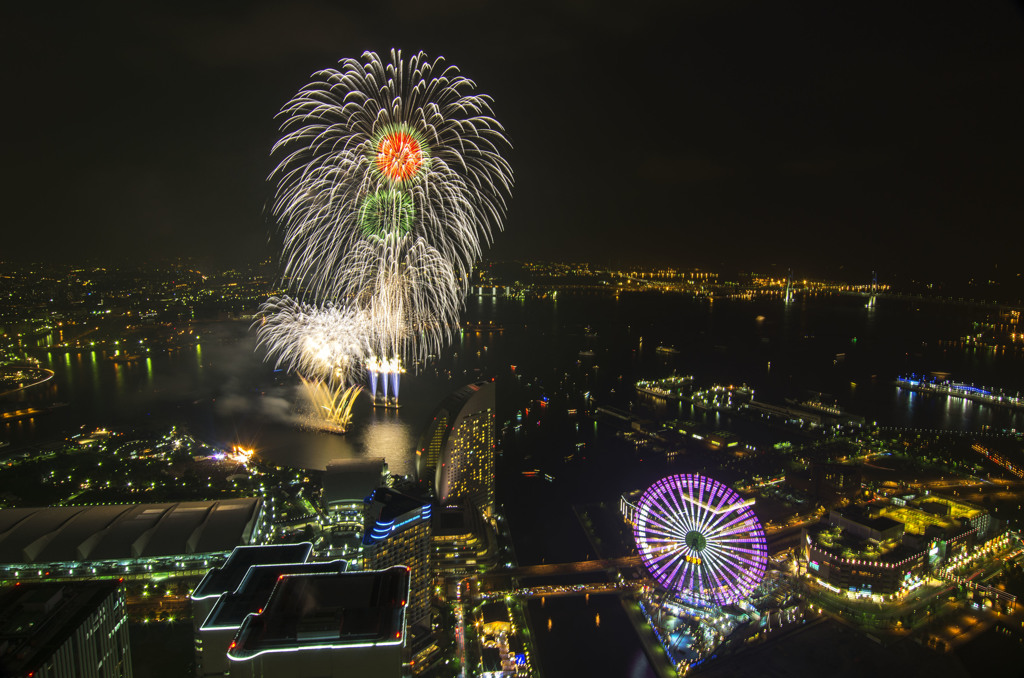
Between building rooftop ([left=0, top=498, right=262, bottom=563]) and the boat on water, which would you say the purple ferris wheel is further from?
the boat on water

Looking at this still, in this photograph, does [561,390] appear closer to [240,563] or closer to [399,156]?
[399,156]

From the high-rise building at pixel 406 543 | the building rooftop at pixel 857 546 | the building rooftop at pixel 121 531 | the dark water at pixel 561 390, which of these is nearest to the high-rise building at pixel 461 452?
the dark water at pixel 561 390

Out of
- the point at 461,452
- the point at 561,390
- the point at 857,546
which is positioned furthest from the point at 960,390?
the point at 461,452

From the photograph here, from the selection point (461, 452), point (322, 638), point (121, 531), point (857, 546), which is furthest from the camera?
point (461, 452)

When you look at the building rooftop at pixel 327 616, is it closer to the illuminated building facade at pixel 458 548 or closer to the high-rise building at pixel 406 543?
the high-rise building at pixel 406 543

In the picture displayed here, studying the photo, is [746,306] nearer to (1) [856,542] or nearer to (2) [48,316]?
(1) [856,542]

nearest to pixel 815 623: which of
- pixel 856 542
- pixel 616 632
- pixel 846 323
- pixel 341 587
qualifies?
pixel 856 542
